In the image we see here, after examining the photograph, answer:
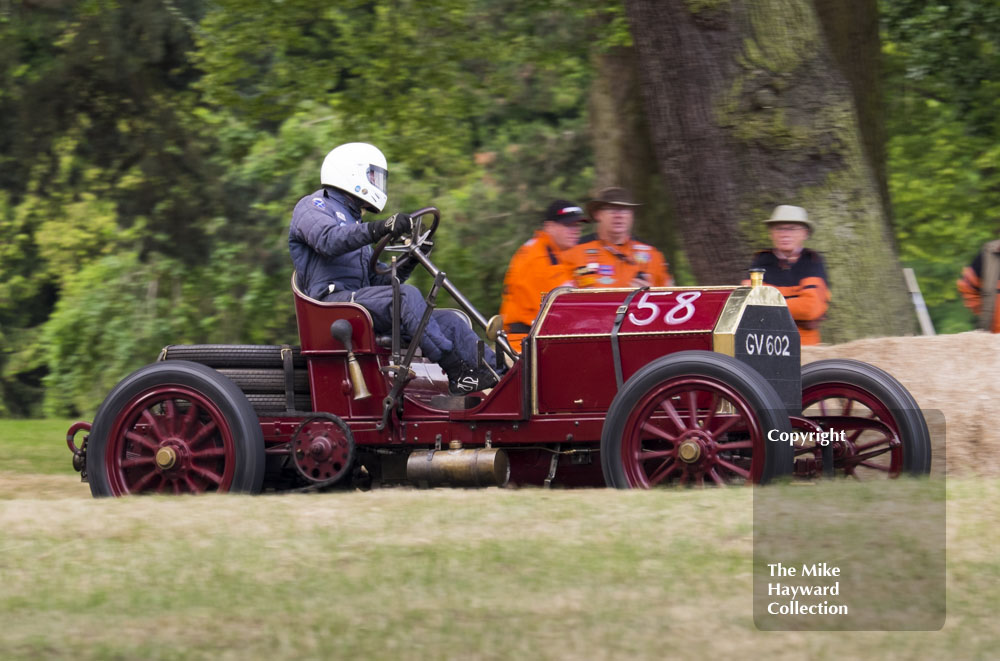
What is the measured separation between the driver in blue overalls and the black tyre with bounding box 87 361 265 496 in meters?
0.84

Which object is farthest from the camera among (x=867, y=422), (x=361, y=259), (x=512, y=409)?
(x=361, y=259)

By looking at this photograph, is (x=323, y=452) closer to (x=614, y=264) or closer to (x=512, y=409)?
(x=512, y=409)

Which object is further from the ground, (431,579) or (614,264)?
(614,264)

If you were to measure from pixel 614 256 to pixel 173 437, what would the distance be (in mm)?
3284

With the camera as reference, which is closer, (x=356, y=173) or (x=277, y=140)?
(x=356, y=173)

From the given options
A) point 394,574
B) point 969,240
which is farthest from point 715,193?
point 969,240

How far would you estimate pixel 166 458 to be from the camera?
8.06 meters

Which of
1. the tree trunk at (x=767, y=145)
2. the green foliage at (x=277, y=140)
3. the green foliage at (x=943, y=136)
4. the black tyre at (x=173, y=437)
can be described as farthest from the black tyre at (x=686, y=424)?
the green foliage at (x=943, y=136)

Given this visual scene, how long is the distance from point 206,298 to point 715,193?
54.3 feet

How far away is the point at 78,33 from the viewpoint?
67.5 ft

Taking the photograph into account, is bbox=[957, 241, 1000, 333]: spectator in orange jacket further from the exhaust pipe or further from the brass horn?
the brass horn

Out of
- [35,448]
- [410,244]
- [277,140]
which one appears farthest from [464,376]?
[277,140]

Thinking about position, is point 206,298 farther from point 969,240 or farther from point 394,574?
point 394,574

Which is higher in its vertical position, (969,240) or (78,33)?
(78,33)
